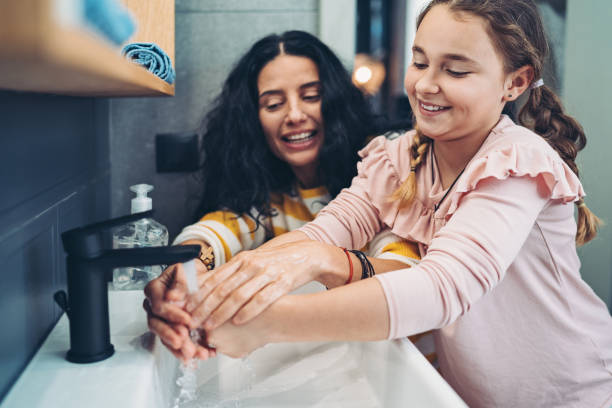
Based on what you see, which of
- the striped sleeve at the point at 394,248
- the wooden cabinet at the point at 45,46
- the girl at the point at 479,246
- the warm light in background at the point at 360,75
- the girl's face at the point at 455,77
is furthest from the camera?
the warm light in background at the point at 360,75

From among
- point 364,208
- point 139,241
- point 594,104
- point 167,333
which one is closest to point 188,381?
point 167,333

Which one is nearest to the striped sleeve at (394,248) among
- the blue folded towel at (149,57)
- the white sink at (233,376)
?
the white sink at (233,376)

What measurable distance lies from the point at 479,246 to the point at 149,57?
696mm

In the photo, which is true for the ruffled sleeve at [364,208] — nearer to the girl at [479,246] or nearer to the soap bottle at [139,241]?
the girl at [479,246]

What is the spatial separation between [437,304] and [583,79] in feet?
3.72

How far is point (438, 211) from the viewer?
100cm

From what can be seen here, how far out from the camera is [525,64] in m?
0.90

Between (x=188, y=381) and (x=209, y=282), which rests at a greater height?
(x=209, y=282)

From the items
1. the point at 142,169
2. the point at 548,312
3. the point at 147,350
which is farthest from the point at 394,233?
the point at 142,169

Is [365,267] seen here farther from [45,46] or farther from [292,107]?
[45,46]

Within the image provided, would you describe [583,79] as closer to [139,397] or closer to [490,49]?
[490,49]

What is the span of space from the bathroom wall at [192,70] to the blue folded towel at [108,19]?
1.07 metres

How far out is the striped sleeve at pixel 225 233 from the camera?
1.26 meters

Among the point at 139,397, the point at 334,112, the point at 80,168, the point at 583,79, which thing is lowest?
the point at 139,397
